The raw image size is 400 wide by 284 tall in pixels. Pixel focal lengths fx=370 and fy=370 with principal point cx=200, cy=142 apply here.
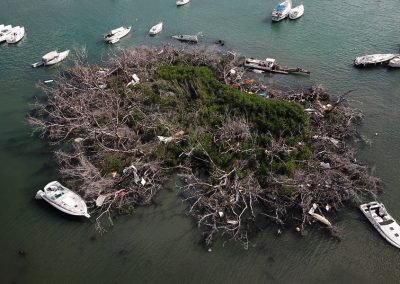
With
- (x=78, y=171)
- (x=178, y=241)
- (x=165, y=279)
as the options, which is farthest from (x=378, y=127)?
(x=78, y=171)

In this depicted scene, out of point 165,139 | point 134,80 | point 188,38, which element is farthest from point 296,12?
point 165,139

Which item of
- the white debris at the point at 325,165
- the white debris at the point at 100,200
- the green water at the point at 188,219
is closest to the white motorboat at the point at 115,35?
the green water at the point at 188,219

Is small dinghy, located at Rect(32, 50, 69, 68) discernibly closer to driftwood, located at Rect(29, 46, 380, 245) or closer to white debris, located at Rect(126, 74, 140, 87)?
driftwood, located at Rect(29, 46, 380, 245)

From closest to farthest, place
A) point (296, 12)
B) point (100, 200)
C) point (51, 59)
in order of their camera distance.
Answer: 1. point (100, 200)
2. point (51, 59)
3. point (296, 12)

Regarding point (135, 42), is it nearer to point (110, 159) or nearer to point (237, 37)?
point (237, 37)

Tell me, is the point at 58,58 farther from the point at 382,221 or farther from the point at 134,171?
the point at 382,221

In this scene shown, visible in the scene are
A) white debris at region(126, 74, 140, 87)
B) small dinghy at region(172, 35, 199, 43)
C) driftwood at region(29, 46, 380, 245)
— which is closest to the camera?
driftwood at region(29, 46, 380, 245)

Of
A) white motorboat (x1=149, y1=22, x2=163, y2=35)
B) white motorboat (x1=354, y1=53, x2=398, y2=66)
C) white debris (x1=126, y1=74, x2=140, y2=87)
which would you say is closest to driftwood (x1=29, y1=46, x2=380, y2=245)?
white debris (x1=126, y1=74, x2=140, y2=87)
